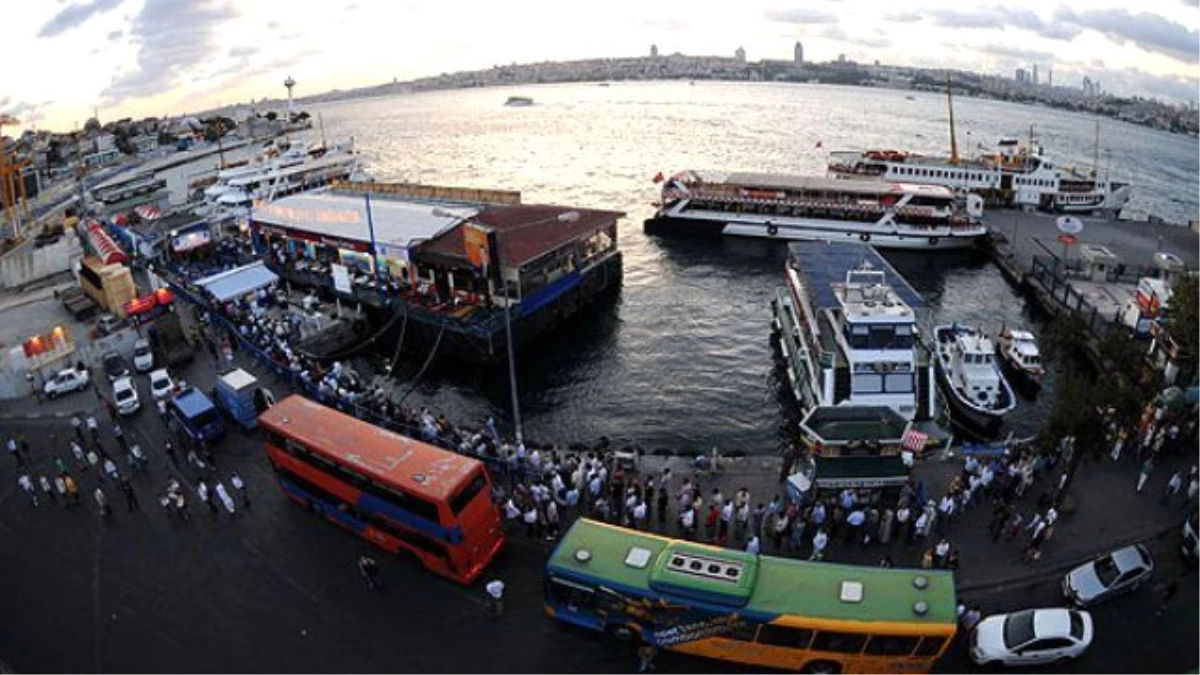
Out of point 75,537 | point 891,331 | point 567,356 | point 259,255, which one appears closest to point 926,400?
point 891,331

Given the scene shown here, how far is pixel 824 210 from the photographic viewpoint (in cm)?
6384

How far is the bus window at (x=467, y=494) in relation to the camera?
19188 millimetres

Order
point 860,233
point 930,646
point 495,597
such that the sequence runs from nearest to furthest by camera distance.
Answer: point 930,646, point 495,597, point 860,233

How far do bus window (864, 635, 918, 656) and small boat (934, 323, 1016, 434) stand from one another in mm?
19350

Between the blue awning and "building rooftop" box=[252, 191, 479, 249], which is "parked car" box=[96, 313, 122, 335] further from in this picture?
"building rooftop" box=[252, 191, 479, 249]

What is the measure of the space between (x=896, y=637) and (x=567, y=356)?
95.9 ft

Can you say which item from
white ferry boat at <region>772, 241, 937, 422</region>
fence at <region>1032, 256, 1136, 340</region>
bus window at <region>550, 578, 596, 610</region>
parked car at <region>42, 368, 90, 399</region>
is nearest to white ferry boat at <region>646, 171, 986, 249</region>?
fence at <region>1032, 256, 1136, 340</region>

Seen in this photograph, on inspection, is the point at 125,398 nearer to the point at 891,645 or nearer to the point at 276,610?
the point at 276,610

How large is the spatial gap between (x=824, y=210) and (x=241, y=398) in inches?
2028

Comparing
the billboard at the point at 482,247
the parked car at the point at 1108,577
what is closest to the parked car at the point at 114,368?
the billboard at the point at 482,247

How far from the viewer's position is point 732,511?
22375mm

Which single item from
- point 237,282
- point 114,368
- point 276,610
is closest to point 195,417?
point 114,368

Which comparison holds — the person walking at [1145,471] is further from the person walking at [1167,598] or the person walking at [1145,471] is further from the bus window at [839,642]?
the bus window at [839,642]

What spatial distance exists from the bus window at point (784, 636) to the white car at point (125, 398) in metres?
28.6
